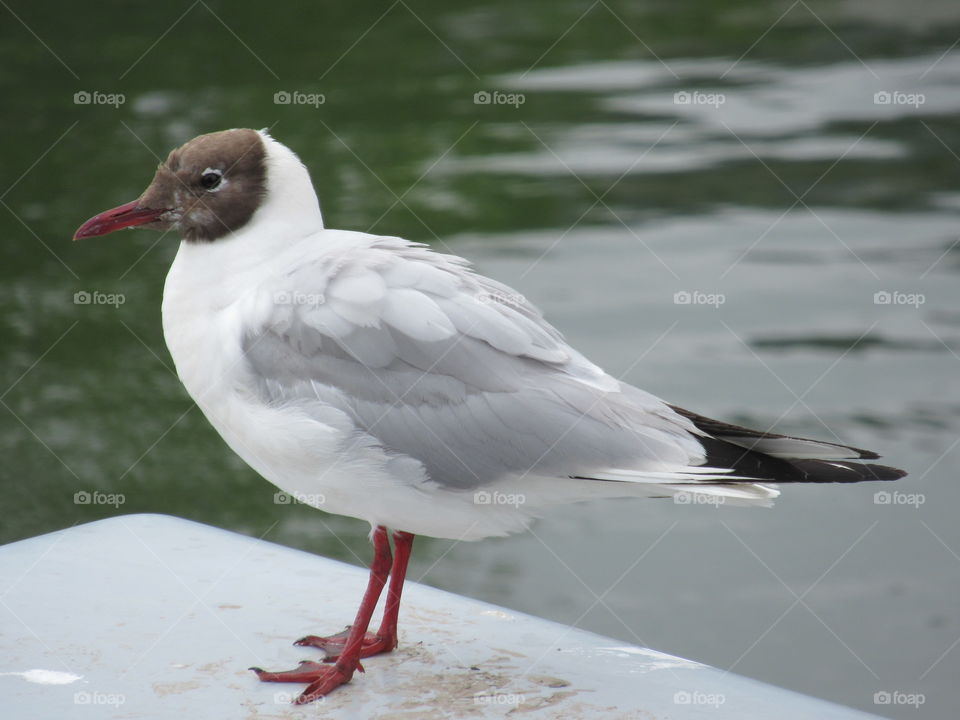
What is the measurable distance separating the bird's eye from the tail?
1156 mm

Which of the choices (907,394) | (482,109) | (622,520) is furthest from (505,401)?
(482,109)

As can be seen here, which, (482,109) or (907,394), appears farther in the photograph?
(482,109)

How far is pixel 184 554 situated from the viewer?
3.08 meters

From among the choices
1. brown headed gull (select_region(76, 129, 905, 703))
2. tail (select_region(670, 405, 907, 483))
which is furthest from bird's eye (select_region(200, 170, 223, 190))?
tail (select_region(670, 405, 907, 483))

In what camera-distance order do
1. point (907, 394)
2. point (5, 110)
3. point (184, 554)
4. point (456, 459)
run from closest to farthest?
point (456, 459)
point (184, 554)
point (907, 394)
point (5, 110)

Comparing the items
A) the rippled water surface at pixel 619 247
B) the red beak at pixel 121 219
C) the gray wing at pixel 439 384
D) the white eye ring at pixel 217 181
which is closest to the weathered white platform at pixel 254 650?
the gray wing at pixel 439 384

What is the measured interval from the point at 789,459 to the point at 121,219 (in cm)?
153

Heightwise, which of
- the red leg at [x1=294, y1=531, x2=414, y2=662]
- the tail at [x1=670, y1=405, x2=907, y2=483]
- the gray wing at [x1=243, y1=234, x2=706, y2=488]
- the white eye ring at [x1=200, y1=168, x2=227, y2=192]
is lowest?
the red leg at [x1=294, y1=531, x2=414, y2=662]

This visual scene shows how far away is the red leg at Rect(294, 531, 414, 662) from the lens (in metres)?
2.73

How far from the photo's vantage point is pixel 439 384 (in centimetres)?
259

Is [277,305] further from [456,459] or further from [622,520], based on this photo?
[622,520]

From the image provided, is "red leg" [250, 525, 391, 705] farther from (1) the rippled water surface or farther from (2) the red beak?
(1) the rippled water surface

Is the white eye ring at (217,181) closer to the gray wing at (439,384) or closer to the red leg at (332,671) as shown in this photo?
the gray wing at (439,384)

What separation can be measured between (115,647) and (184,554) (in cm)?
47
